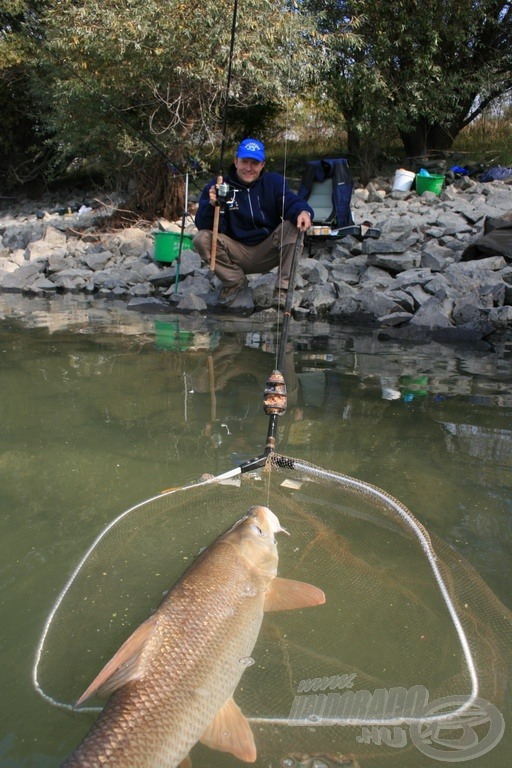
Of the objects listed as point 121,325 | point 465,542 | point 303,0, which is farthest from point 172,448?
point 303,0

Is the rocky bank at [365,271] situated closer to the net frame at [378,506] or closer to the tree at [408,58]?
the tree at [408,58]

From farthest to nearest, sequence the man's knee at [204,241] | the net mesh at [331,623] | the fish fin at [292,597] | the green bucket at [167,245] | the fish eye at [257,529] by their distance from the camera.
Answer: the green bucket at [167,245] < the man's knee at [204,241] < the fish eye at [257,529] < the fish fin at [292,597] < the net mesh at [331,623]

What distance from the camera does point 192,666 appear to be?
1860mm

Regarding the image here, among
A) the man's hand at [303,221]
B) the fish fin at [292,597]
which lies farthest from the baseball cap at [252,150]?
the fish fin at [292,597]

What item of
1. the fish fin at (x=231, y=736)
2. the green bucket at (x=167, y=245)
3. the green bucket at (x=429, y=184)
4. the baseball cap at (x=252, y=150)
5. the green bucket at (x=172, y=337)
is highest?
the green bucket at (x=429, y=184)

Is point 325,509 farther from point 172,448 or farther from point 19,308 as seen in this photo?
point 19,308

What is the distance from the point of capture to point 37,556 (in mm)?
2711

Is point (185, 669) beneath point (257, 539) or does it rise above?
beneath

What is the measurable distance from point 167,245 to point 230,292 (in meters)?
2.74

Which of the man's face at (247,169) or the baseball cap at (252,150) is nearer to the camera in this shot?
the baseball cap at (252,150)

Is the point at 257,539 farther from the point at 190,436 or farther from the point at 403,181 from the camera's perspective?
the point at 403,181

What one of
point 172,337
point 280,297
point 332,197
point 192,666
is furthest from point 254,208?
point 192,666

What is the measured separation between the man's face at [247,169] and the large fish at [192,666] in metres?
6.15

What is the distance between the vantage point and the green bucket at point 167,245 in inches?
461
